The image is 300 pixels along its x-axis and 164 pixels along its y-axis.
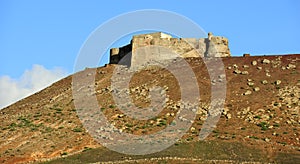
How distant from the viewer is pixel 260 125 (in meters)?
58.9

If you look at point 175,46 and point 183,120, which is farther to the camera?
point 175,46

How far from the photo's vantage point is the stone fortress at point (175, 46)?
76312 millimetres

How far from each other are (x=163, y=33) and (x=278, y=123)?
23667 mm

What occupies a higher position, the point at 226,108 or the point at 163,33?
the point at 163,33

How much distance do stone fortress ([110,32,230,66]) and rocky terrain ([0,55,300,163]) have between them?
2.33 m

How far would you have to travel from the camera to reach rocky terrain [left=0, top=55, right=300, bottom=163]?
51.9 m

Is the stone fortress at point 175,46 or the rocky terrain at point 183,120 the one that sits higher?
the stone fortress at point 175,46

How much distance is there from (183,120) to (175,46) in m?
18.5

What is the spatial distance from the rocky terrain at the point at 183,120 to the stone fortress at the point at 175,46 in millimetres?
2330

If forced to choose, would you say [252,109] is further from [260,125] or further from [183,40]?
[183,40]

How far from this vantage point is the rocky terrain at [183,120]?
170 ft

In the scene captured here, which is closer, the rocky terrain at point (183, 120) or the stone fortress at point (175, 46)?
the rocky terrain at point (183, 120)

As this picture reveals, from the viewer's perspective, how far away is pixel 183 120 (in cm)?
6059

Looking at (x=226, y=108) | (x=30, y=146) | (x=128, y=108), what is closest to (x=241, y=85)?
(x=226, y=108)
